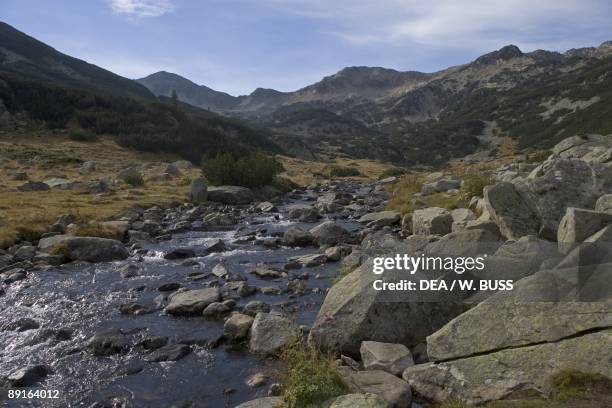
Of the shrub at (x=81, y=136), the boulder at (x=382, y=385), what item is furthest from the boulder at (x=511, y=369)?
the shrub at (x=81, y=136)

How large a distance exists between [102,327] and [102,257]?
9.12 metres

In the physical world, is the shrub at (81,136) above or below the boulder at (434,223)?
above

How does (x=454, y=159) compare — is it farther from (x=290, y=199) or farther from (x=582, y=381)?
(x=582, y=381)

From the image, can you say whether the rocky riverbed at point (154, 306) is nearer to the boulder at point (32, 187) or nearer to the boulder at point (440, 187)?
the boulder at point (440, 187)

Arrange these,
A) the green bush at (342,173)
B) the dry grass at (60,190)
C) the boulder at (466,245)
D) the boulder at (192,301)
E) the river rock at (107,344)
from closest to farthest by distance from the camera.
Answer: the river rock at (107,344) → the boulder at (466,245) → the boulder at (192,301) → the dry grass at (60,190) → the green bush at (342,173)

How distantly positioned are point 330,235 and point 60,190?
29.4 meters

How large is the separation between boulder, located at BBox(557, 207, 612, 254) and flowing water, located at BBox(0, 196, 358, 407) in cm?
767

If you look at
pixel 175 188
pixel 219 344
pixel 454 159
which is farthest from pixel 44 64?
pixel 219 344

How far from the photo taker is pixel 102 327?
15.3m

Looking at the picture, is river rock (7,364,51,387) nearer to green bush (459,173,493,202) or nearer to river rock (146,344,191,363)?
river rock (146,344,191,363)

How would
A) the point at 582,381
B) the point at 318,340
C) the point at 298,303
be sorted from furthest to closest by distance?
the point at 298,303 < the point at 318,340 < the point at 582,381

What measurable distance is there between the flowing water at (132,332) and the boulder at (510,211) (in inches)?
267

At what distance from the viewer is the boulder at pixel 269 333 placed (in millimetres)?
12586

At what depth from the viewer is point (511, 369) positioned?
898 centimetres
